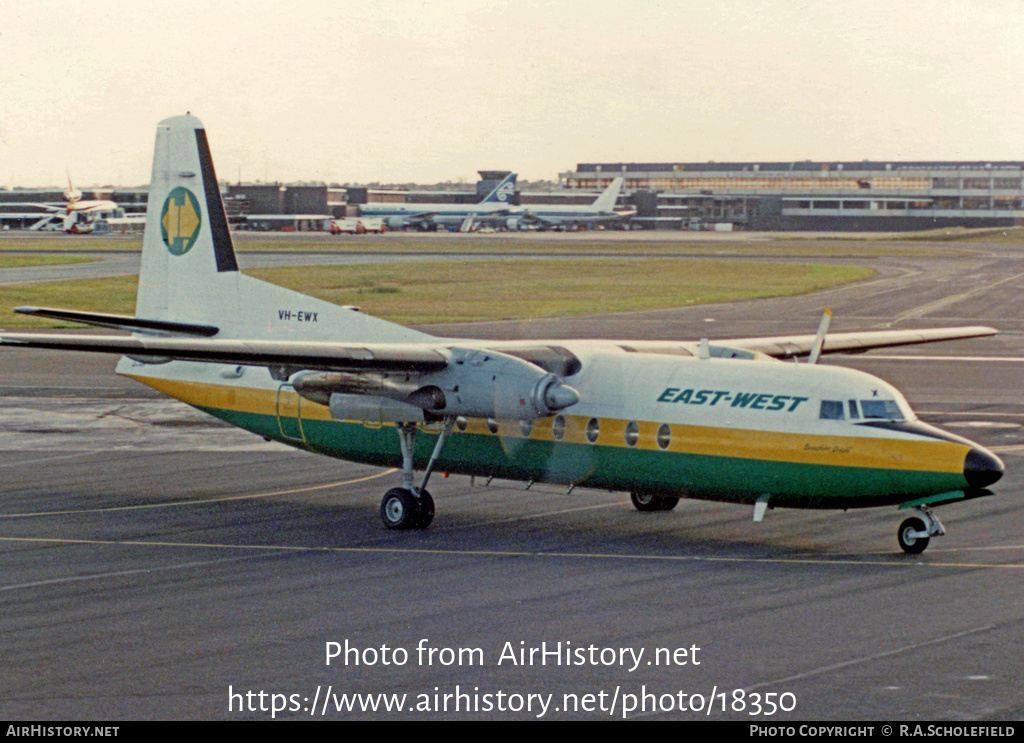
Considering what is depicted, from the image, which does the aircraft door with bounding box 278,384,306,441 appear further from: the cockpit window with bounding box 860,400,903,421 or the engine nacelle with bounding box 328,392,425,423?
the cockpit window with bounding box 860,400,903,421

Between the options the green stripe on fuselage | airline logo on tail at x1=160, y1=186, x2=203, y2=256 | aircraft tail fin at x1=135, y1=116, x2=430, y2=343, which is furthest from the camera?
airline logo on tail at x1=160, y1=186, x2=203, y2=256

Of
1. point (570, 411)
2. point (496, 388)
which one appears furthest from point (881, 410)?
point (496, 388)

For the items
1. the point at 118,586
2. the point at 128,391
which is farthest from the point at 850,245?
the point at 118,586

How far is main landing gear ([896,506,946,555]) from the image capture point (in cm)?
2038

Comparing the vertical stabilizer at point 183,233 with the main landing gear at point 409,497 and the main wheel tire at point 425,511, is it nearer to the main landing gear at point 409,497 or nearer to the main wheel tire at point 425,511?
the main landing gear at point 409,497

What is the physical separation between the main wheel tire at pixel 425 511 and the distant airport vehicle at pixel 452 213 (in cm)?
15924

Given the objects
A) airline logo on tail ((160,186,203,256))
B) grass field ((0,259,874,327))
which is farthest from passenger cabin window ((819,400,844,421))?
grass field ((0,259,874,327))

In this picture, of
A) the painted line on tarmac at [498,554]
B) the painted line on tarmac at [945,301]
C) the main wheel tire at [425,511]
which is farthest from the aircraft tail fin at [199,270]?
the painted line on tarmac at [945,301]

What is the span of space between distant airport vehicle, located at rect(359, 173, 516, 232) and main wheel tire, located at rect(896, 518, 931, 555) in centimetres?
16234

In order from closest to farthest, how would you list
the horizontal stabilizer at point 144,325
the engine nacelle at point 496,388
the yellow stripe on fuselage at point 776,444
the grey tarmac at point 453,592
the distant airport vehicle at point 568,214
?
the grey tarmac at point 453,592
the yellow stripe on fuselage at point 776,444
the engine nacelle at point 496,388
the horizontal stabilizer at point 144,325
the distant airport vehicle at point 568,214

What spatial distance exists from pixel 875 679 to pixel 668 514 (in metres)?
10.3

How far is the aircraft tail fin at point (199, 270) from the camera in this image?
25.8m

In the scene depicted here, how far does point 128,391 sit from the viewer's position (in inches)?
1645

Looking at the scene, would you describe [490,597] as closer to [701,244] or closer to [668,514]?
[668,514]
